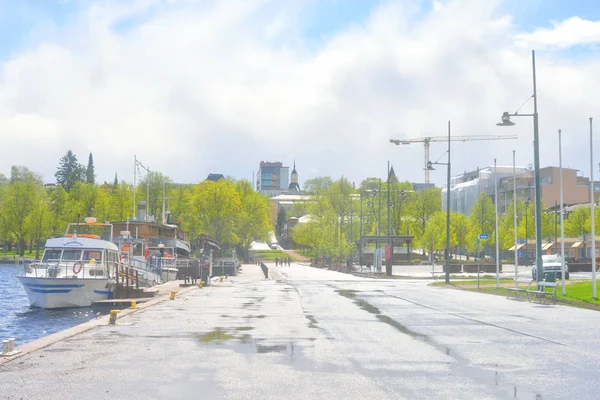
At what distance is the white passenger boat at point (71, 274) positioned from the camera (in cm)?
3478

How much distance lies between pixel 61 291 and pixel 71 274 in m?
2.05

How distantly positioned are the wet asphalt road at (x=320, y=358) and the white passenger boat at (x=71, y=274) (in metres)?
15.6

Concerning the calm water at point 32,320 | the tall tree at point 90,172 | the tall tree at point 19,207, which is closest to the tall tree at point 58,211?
the tall tree at point 19,207

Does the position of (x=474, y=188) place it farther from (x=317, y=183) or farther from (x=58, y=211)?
(x=58, y=211)

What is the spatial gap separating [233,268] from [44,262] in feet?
97.2

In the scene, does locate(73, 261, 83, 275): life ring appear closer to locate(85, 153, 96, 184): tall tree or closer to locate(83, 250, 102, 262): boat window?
locate(83, 250, 102, 262): boat window

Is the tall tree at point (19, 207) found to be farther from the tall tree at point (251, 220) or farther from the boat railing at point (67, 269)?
the boat railing at point (67, 269)

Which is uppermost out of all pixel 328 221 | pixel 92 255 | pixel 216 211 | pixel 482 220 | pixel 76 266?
pixel 216 211

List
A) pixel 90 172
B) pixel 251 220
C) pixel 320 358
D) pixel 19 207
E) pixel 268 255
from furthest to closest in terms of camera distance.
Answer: pixel 90 172
pixel 268 255
pixel 251 220
pixel 19 207
pixel 320 358

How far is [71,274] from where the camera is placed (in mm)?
36781

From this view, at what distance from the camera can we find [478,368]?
38.2 feet

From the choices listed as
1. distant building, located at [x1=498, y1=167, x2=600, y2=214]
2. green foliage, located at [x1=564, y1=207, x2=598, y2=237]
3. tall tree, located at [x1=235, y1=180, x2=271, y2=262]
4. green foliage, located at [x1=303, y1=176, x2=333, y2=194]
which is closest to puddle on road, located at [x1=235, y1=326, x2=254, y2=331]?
green foliage, located at [x1=564, y1=207, x2=598, y2=237]

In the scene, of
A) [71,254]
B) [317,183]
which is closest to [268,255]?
[317,183]

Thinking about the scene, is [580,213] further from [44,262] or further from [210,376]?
[210,376]
